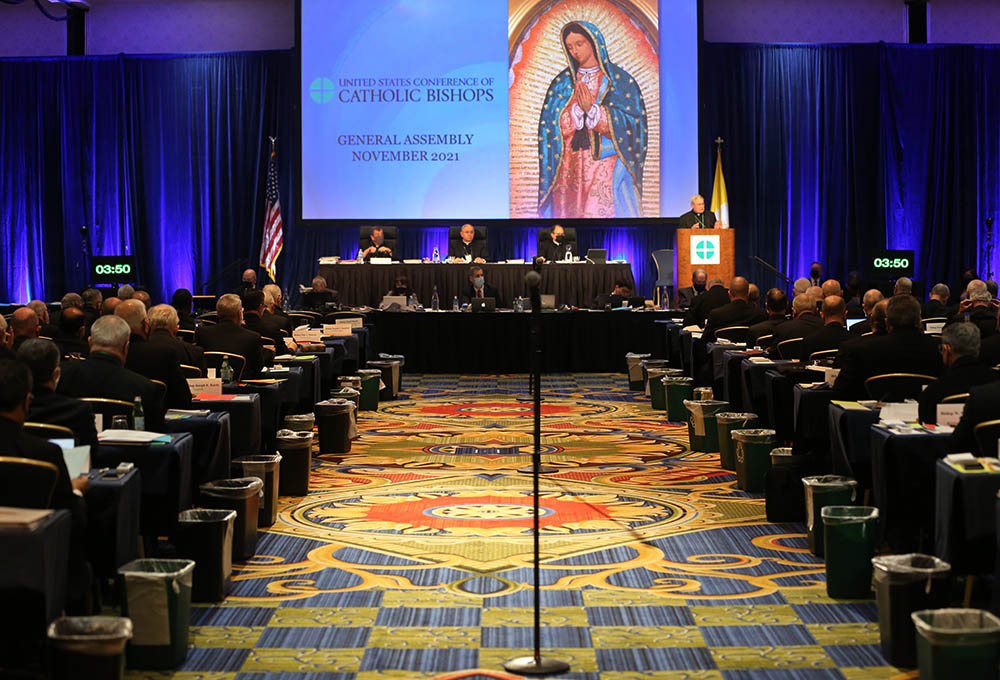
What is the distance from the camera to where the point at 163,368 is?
20.8 feet

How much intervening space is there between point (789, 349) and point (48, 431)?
562 centimetres

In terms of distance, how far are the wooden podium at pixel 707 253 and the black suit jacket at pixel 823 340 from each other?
25.6ft

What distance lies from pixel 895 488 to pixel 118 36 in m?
19.2

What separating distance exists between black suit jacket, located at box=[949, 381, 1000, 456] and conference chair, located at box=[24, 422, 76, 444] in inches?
141

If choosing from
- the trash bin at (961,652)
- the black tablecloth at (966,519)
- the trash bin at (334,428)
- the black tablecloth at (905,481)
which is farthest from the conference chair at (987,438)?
the trash bin at (334,428)

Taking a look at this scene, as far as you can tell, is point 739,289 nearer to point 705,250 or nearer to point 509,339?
point 509,339

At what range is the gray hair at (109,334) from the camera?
5.58m

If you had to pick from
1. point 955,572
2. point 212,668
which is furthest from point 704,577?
point 212,668

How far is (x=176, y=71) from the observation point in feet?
67.4

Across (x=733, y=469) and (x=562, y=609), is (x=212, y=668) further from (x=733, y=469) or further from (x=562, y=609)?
(x=733, y=469)

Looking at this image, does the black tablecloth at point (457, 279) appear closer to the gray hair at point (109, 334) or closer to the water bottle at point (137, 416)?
the gray hair at point (109, 334)

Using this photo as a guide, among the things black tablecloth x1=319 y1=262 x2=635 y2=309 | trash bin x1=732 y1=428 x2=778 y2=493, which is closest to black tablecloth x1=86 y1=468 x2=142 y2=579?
trash bin x1=732 y1=428 x2=778 y2=493

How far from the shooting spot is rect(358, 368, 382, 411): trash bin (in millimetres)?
11586

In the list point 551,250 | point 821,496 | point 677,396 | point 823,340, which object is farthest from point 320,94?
point 821,496
